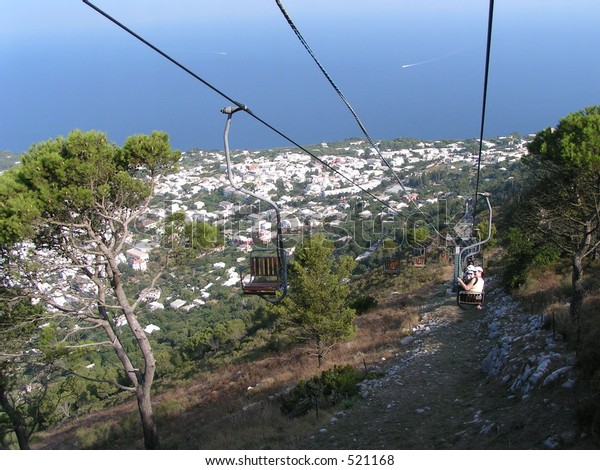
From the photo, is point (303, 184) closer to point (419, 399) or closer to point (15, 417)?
point (15, 417)

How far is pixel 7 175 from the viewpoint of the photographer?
7.25 meters

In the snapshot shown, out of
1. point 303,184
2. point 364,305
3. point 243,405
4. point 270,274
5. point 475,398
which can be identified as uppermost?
point 303,184

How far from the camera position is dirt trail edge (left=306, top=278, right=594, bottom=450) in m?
5.94

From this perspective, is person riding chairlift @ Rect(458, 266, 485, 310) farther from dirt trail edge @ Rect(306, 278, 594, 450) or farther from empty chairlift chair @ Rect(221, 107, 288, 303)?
empty chairlift chair @ Rect(221, 107, 288, 303)

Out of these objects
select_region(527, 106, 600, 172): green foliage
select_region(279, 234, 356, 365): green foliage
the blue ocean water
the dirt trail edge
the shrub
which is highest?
the blue ocean water

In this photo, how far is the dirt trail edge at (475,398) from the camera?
5.94m

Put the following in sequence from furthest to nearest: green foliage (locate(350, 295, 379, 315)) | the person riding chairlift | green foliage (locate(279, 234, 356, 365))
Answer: green foliage (locate(350, 295, 379, 315)) < green foliage (locate(279, 234, 356, 365)) < the person riding chairlift

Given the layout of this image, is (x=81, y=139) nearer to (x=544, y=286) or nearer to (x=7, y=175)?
(x=7, y=175)

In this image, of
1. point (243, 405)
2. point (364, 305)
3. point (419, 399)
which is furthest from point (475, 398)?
point (364, 305)

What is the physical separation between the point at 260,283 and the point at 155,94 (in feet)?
362

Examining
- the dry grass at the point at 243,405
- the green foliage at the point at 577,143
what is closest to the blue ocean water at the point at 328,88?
the dry grass at the point at 243,405

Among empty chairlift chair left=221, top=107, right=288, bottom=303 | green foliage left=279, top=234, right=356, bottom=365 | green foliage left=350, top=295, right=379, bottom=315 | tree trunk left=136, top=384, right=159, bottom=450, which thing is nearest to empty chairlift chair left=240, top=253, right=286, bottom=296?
empty chairlift chair left=221, top=107, right=288, bottom=303

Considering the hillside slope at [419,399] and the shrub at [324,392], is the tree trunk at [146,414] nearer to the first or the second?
the hillside slope at [419,399]

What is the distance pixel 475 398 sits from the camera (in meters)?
7.94
